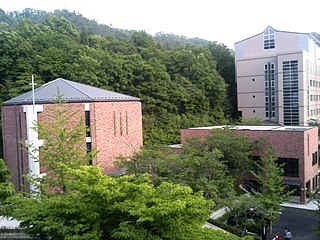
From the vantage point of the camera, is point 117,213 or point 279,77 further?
point 279,77

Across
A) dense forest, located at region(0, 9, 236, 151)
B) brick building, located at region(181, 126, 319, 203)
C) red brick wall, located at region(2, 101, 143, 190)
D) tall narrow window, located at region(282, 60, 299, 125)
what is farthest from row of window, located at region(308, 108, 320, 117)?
red brick wall, located at region(2, 101, 143, 190)

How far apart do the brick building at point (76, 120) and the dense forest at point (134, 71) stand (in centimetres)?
773

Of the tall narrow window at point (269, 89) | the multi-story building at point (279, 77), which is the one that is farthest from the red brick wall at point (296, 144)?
the tall narrow window at point (269, 89)

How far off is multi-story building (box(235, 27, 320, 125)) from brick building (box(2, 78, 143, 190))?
69.6ft

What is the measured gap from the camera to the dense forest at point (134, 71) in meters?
30.4

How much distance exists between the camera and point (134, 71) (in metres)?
33.8

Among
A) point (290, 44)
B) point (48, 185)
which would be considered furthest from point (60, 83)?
point (290, 44)

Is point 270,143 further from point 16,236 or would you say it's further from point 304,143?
point 16,236

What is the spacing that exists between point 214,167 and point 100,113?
745 cm

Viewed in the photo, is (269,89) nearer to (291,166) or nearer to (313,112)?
(313,112)

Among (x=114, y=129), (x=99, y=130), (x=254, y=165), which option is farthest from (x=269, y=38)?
(x=99, y=130)

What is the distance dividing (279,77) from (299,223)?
75.4 feet

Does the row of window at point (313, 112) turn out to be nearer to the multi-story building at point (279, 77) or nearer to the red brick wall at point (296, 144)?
the multi-story building at point (279, 77)

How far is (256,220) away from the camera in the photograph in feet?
49.9
